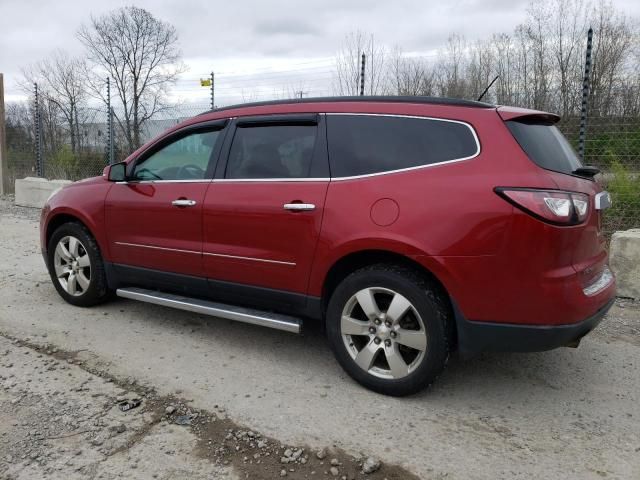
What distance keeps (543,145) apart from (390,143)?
89cm

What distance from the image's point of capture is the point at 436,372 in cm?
317

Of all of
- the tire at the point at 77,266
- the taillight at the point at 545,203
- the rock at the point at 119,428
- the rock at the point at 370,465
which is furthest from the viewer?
the tire at the point at 77,266

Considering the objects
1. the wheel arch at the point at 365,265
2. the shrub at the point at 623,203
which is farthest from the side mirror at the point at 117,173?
the shrub at the point at 623,203

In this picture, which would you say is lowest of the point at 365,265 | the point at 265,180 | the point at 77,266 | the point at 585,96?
the point at 77,266

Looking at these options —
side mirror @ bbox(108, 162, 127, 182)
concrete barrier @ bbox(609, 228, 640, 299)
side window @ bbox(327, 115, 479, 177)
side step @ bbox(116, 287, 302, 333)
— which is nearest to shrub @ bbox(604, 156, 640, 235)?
concrete barrier @ bbox(609, 228, 640, 299)

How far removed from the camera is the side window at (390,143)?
3.15 m

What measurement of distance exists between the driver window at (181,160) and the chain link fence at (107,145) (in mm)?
3752

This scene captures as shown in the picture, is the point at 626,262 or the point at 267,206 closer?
the point at 267,206

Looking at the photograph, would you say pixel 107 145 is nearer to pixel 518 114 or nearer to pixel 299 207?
pixel 299 207

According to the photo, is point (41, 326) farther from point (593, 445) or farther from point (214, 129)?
point (593, 445)

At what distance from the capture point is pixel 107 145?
12.4 m

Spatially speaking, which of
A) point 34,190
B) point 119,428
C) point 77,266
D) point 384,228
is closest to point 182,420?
point 119,428

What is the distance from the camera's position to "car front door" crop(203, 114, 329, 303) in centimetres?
354

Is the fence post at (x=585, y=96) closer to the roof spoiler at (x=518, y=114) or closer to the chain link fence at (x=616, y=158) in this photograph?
the chain link fence at (x=616, y=158)
